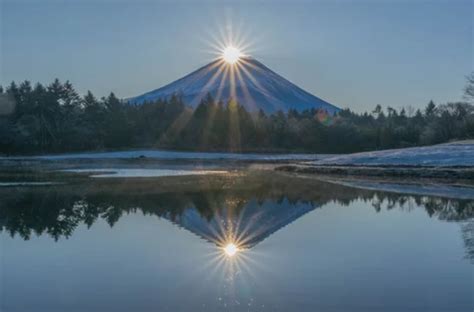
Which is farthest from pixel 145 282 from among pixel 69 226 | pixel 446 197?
pixel 446 197

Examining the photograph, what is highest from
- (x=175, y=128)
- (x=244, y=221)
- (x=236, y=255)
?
(x=175, y=128)

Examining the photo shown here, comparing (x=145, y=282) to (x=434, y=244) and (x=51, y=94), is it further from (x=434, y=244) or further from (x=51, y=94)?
(x=51, y=94)

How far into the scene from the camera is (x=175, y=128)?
3745 inches

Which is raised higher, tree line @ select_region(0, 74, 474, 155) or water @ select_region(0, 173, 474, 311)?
tree line @ select_region(0, 74, 474, 155)

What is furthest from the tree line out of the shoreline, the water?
the water

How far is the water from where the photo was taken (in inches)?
322

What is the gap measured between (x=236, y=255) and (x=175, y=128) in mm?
84533

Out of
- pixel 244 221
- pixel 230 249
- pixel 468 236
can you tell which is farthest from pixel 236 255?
pixel 468 236

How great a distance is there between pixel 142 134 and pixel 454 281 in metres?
89.5

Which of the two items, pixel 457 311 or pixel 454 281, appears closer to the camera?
pixel 457 311

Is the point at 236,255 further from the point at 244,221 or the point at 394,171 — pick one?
the point at 394,171

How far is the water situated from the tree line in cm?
6855

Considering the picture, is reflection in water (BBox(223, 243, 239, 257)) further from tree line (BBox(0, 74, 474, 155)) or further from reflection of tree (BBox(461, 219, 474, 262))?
tree line (BBox(0, 74, 474, 155))

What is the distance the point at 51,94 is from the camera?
295 ft
